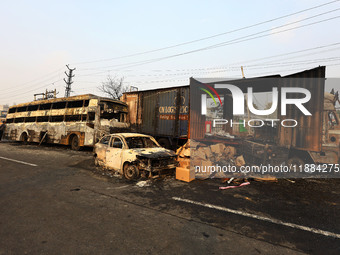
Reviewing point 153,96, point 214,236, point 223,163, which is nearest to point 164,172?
point 223,163

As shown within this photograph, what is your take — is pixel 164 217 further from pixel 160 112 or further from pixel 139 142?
pixel 160 112

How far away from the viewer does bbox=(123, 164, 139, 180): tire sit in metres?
5.98

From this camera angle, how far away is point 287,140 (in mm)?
7102

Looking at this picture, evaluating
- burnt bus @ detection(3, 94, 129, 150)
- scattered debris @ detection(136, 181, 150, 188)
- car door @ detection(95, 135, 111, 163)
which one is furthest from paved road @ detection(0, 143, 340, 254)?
burnt bus @ detection(3, 94, 129, 150)

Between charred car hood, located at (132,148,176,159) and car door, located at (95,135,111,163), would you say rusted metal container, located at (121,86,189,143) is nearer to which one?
charred car hood, located at (132,148,176,159)

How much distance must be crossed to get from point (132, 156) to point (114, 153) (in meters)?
0.99

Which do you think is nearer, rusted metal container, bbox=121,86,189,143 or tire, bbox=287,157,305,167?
tire, bbox=287,157,305,167

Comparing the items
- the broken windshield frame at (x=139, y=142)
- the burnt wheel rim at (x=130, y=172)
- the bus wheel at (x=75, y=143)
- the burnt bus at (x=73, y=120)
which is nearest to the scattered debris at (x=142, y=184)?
the burnt wheel rim at (x=130, y=172)

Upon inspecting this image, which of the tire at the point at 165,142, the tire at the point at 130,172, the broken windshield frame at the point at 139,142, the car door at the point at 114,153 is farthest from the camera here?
the tire at the point at 165,142

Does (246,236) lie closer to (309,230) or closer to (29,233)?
(309,230)

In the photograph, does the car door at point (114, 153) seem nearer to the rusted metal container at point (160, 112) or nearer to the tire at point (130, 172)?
the tire at point (130, 172)

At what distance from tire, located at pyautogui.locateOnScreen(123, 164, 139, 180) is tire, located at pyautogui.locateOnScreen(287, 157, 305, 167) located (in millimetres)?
5584

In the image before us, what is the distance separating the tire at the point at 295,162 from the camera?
705 cm

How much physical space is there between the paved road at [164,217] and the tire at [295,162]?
1.19m
